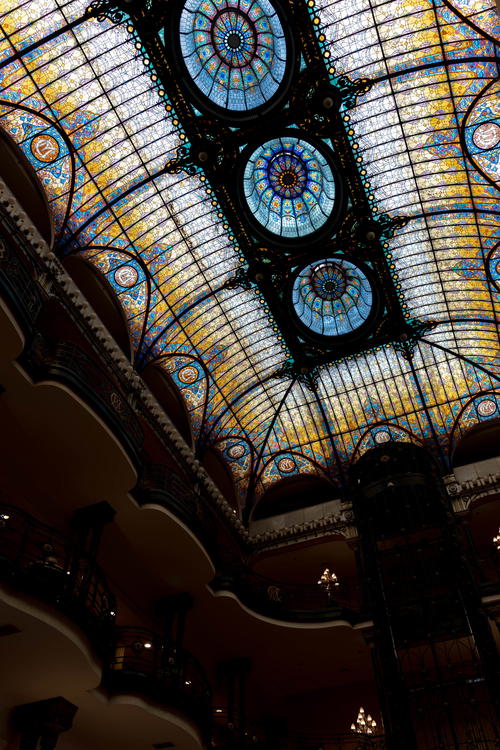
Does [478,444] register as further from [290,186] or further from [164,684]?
[164,684]

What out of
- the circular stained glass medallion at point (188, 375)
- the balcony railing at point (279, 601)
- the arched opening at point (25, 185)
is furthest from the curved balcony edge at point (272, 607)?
the arched opening at point (25, 185)

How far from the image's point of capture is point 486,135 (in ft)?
58.7

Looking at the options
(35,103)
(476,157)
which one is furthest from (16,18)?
(476,157)

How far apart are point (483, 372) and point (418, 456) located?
4.25 meters

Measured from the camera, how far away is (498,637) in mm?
20375

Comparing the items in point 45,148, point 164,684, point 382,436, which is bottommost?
point 164,684

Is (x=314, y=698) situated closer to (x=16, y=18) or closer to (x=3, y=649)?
(x=3, y=649)

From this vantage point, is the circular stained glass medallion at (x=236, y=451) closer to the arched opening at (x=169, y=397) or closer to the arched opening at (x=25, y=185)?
the arched opening at (x=169, y=397)

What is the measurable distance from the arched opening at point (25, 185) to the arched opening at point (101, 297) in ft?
4.33

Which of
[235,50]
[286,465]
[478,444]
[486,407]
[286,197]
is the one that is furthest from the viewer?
[286,465]

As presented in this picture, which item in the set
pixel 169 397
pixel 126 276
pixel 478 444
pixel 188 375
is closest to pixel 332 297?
pixel 188 375

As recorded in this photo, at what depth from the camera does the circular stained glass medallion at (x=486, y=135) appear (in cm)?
1770

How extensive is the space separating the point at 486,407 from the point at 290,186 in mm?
11915

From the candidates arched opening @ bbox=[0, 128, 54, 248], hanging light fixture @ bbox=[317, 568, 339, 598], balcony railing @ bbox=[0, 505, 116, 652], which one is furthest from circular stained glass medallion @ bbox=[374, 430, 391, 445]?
arched opening @ bbox=[0, 128, 54, 248]
